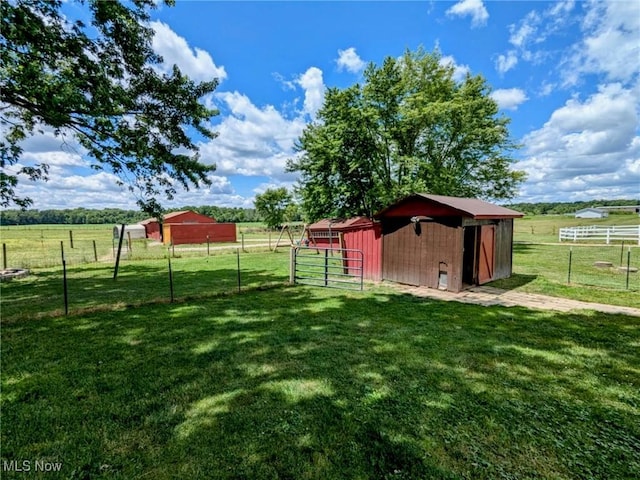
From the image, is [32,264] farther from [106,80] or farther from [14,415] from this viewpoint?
[14,415]

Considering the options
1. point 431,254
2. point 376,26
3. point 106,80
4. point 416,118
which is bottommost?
point 431,254

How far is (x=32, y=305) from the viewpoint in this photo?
6.18 meters

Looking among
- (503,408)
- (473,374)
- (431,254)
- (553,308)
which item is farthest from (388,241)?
(503,408)

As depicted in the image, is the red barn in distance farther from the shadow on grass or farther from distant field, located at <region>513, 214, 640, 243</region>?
distant field, located at <region>513, 214, 640, 243</region>

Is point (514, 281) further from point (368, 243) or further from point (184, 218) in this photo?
point (184, 218)

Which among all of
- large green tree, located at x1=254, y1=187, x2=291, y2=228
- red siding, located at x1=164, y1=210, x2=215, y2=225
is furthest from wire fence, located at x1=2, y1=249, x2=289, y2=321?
large green tree, located at x1=254, y1=187, x2=291, y2=228

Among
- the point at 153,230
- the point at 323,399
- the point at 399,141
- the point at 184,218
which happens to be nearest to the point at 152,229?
the point at 153,230

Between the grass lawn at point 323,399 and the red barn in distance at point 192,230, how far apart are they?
→ 20.8 meters

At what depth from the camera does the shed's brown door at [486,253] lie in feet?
26.8

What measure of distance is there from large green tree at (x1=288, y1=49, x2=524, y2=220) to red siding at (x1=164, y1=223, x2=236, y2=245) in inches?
522

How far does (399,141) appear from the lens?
1545 cm

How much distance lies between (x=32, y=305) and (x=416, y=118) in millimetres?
14694

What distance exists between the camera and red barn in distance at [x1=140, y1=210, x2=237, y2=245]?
24.5 metres

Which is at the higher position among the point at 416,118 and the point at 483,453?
the point at 416,118
